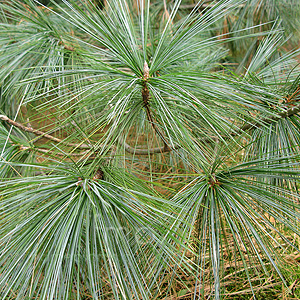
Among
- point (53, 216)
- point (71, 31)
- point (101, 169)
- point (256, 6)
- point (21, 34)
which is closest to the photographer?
point (53, 216)

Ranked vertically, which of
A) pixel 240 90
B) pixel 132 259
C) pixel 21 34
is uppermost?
pixel 21 34

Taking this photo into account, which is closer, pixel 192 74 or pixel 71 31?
pixel 192 74

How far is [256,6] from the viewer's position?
100 centimetres

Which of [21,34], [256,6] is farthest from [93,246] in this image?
[256,6]

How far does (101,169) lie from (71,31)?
1.79 ft

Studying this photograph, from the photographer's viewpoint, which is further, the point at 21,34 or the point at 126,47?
the point at 21,34

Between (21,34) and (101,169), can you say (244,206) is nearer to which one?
(101,169)

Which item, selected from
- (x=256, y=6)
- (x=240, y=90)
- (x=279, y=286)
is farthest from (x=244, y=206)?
(x=256, y=6)

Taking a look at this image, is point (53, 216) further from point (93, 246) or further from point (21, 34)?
point (21, 34)

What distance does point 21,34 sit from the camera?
65cm

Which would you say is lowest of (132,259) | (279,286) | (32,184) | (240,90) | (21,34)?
(279,286)

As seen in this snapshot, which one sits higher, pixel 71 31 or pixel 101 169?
pixel 71 31

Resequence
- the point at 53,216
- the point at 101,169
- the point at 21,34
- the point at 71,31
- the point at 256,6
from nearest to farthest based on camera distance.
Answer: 1. the point at 53,216
2. the point at 101,169
3. the point at 21,34
4. the point at 71,31
5. the point at 256,6

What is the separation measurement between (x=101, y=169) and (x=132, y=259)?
179mm
